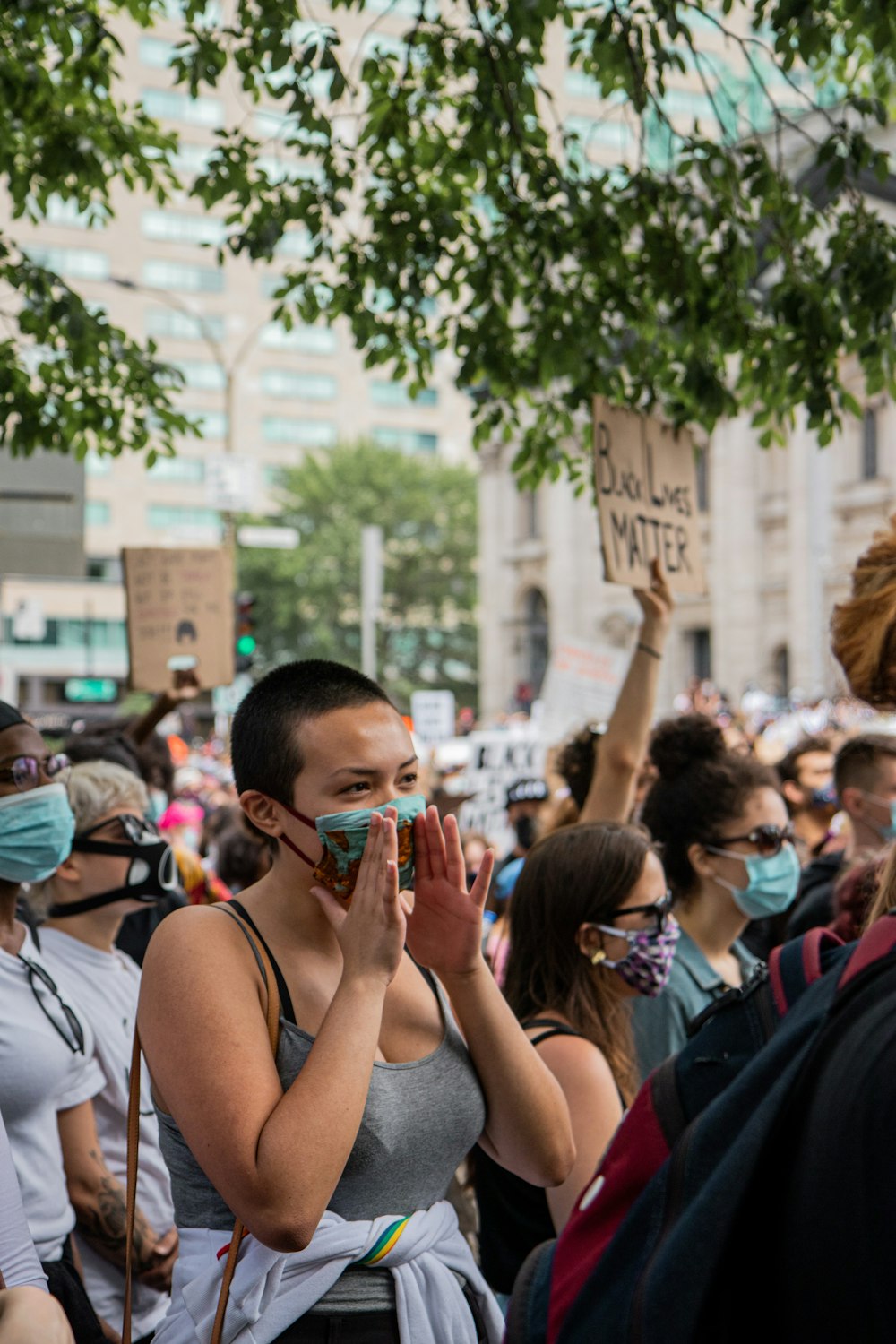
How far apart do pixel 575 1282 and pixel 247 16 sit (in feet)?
18.8

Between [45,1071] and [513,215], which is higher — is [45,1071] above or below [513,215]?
below

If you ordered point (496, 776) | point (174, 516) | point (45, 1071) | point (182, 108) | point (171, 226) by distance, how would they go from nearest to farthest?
point (45, 1071) < point (496, 776) < point (174, 516) < point (171, 226) < point (182, 108)

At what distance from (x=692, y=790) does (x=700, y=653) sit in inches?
1798

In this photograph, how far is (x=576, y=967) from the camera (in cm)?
323

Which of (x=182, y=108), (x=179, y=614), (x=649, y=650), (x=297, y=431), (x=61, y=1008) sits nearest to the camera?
(x=61, y=1008)

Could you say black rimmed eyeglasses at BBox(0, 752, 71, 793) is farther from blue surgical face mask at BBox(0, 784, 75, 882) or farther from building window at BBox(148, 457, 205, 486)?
building window at BBox(148, 457, 205, 486)

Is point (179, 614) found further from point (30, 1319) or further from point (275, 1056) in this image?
point (30, 1319)

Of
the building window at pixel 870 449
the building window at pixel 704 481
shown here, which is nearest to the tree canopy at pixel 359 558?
the building window at pixel 704 481

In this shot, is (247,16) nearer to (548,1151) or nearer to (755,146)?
(755,146)

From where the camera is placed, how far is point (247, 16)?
596 cm

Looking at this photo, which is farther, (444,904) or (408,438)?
(408,438)

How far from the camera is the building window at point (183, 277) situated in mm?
69438

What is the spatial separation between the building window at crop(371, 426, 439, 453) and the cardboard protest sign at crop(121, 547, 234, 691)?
68.0 metres

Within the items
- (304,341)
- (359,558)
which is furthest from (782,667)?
(304,341)
